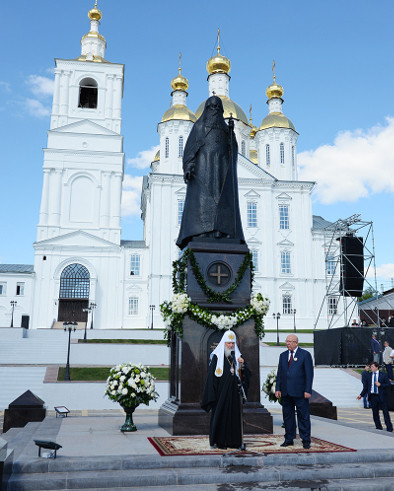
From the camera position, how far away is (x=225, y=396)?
25.1 feet

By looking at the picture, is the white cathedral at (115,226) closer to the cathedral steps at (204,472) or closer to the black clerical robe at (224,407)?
the black clerical robe at (224,407)

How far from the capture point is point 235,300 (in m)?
9.88

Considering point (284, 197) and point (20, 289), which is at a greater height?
point (284, 197)

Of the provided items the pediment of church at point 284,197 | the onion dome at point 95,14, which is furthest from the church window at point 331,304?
the onion dome at point 95,14

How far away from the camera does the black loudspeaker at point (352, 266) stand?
32.5 meters

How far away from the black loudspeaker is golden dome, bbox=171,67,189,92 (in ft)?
90.5

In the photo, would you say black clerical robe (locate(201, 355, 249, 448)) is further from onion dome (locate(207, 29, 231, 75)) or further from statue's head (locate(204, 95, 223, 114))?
onion dome (locate(207, 29, 231, 75))

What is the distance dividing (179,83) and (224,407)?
4929 cm

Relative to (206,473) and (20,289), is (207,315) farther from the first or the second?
(20,289)

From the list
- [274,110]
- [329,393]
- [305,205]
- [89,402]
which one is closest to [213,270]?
[89,402]

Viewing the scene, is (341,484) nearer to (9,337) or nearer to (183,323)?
(183,323)

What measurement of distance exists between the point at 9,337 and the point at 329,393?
826 inches

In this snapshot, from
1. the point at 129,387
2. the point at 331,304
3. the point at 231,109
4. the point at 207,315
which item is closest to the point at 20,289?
the point at 231,109

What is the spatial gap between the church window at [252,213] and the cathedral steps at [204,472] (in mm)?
42223
